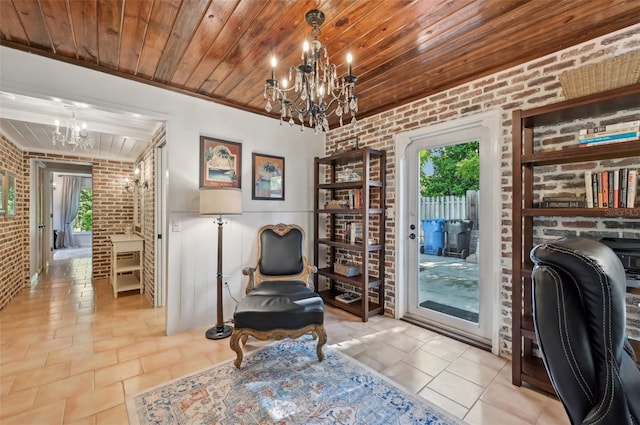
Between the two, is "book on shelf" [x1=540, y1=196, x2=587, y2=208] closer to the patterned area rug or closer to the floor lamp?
the patterned area rug

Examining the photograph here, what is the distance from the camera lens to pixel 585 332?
73 cm

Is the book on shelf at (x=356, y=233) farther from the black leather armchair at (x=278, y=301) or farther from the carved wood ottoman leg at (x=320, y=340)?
the carved wood ottoman leg at (x=320, y=340)

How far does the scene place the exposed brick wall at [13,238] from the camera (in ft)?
11.3

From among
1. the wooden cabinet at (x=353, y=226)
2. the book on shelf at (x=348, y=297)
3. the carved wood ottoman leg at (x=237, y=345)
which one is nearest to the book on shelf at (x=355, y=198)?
the wooden cabinet at (x=353, y=226)

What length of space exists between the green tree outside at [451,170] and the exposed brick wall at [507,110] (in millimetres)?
289

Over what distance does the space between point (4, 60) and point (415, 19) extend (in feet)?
9.68

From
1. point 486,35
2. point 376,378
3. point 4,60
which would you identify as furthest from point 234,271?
point 486,35

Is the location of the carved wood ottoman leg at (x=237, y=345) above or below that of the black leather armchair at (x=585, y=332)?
below

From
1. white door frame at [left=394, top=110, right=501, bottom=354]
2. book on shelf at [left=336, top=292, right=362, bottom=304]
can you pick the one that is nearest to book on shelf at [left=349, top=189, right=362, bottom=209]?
white door frame at [left=394, top=110, right=501, bottom=354]

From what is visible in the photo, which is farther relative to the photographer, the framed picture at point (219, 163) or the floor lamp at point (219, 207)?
the framed picture at point (219, 163)

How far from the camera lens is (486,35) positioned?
1892 millimetres

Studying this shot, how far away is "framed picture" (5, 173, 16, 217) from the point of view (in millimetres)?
3609

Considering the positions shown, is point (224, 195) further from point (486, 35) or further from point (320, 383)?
point (486, 35)

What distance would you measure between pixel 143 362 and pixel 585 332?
2.80m
